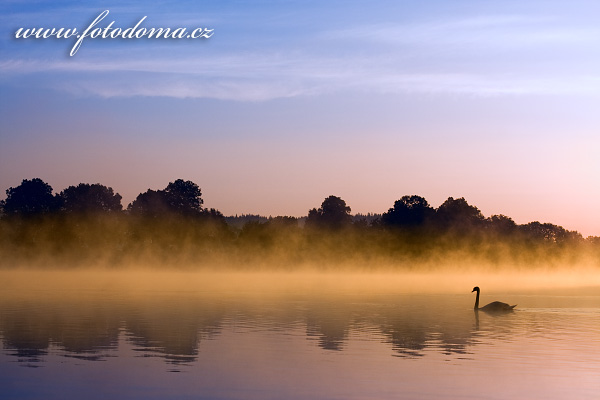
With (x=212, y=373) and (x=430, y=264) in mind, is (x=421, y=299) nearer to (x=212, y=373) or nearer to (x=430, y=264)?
(x=212, y=373)

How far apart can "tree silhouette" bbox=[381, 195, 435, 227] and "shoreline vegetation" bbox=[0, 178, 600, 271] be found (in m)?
0.21

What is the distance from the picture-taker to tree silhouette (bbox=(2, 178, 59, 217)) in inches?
7116

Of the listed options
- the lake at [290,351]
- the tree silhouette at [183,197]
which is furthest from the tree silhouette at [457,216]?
the lake at [290,351]

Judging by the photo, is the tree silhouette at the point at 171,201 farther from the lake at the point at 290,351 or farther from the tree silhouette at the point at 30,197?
the lake at the point at 290,351

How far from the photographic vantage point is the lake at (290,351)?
84.9 feet

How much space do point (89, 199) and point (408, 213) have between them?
6854 centimetres

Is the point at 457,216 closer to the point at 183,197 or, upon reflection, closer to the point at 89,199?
the point at 183,197

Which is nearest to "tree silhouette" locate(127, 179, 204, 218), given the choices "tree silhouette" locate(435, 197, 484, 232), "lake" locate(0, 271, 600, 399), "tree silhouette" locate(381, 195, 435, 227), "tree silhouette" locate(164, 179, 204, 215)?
"tree silhouette" locate(164, 179, 204, 215)

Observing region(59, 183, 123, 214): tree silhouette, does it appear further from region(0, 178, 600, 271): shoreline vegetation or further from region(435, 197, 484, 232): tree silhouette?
region(435, 197, 484, 232): tree silhouette

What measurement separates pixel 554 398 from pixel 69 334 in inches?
845

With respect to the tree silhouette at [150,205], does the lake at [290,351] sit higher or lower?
lower

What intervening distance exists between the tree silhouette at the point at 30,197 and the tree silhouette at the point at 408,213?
229 ft

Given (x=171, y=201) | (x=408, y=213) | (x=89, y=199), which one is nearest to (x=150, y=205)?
(x=171, y=201)

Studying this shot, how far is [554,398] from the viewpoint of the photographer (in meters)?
25.2
